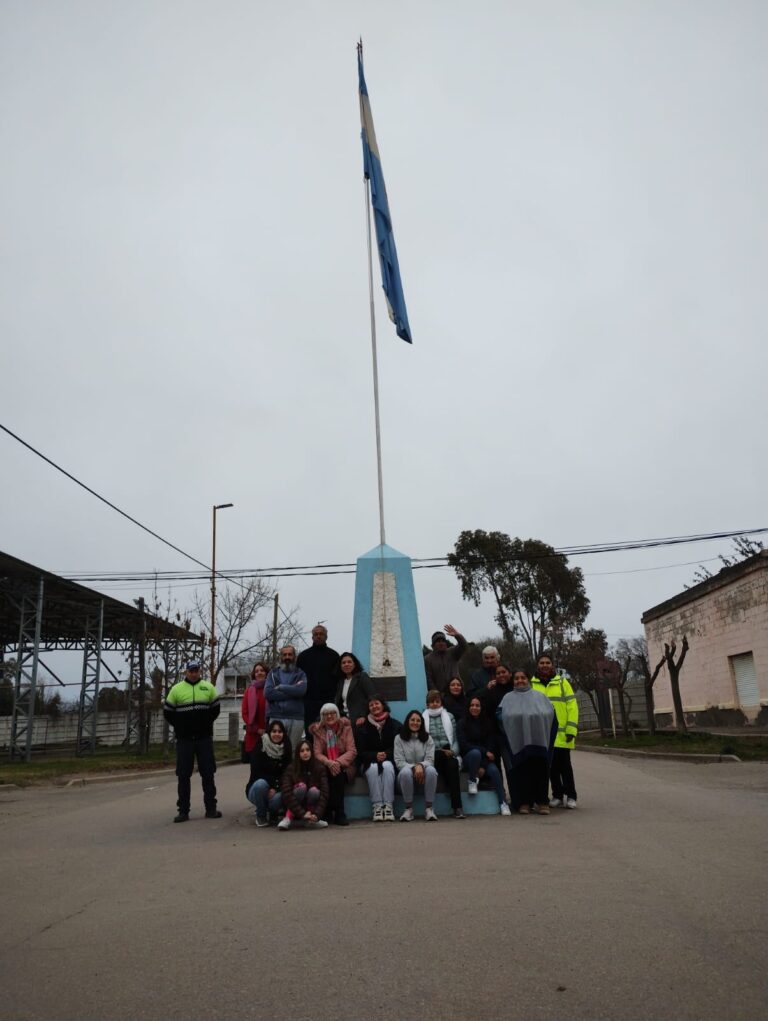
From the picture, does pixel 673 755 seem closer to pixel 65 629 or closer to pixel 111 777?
pixel 111 777

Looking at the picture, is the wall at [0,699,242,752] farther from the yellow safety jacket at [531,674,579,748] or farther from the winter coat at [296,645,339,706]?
the yellow safety jacket at [531,674,579,748]

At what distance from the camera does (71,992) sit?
10.7 feet

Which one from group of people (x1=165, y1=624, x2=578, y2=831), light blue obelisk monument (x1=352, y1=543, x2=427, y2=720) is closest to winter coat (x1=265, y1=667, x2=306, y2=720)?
group of people (x1=165, y1=624, x2=578, y2=831)

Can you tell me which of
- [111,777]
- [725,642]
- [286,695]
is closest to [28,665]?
[111,777]

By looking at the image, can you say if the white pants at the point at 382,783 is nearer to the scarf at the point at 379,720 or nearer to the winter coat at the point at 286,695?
the scarf at the point at 379,720

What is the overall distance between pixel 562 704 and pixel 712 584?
1939cm

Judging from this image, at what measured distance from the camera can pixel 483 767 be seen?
8.38 m

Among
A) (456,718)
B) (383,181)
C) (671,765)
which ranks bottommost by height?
(671,765)

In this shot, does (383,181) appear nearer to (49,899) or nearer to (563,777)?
(563,777)

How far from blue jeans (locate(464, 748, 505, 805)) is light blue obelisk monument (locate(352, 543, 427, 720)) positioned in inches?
58.1

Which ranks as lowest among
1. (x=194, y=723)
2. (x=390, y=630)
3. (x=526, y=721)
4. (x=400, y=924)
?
(x=400, y=924)

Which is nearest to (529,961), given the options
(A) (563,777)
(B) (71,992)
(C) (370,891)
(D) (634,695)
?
(C) (370,891)

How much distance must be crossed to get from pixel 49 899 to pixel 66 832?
3668 mm

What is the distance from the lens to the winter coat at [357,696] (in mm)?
9008
